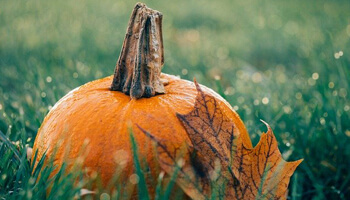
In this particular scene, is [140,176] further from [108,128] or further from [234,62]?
[234,62]

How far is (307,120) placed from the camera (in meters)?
2.41

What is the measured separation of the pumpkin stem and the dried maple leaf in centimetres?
25

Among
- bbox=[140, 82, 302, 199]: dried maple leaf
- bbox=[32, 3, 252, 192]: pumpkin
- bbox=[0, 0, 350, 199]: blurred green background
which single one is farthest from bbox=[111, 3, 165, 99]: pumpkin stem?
bbox=[0, 0, 350, 199]: blurred green background

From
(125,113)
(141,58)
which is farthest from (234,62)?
(125,113)

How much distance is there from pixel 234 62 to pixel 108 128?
3.32 meters

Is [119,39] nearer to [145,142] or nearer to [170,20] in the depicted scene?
[170,20]

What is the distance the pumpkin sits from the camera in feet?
4.48

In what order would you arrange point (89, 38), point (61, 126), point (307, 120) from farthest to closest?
point (89, 38), point (307, 120), point (61, 126)

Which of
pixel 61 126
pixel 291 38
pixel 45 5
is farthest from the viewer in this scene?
pixel 45 5

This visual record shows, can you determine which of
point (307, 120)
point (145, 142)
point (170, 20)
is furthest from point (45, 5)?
point (145, 142)

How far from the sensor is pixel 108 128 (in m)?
1.41

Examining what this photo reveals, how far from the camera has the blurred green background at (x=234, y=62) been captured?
2.20 metres

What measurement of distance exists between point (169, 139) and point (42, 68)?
2677mm

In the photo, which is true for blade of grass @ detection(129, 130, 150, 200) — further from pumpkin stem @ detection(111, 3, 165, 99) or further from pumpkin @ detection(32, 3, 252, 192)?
pumpkin stem @ detection(111, 3, 165, 99)
